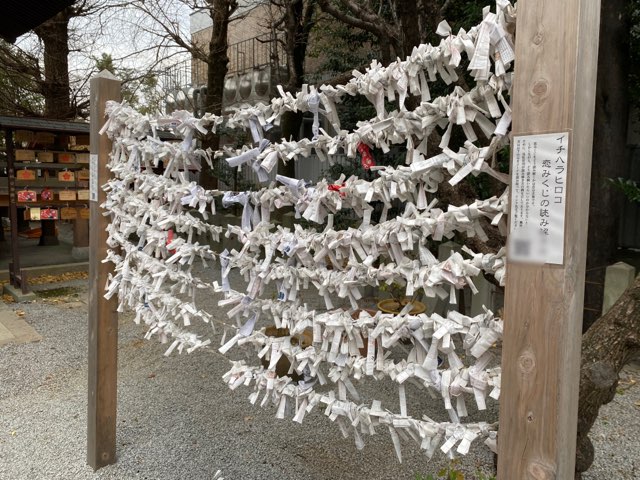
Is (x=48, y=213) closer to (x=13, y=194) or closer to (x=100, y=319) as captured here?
(x=13, y=194)

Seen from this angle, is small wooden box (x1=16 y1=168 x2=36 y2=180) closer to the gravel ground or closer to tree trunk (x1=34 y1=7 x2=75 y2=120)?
the gravel ground

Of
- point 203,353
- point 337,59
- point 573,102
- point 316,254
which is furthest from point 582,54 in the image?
point 337,59

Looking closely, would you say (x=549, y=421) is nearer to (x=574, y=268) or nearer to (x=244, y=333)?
(x=574, y=268)

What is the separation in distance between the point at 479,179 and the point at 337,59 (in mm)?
4988

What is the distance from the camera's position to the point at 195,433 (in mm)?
3545

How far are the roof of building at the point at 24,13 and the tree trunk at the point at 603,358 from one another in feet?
18.2

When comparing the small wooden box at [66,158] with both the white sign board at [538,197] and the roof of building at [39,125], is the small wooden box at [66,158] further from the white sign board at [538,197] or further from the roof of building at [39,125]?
the white sign board at [538,197]

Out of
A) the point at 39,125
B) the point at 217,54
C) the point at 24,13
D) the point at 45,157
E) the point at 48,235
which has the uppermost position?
the point at 217,54

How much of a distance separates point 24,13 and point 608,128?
6.79 metres

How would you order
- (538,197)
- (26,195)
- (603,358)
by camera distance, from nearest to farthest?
(538,197)
(603,358)
(26,195)

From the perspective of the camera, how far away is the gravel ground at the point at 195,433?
311cm

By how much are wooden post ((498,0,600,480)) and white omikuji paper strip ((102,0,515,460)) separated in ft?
0.34

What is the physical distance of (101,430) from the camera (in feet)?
10.2

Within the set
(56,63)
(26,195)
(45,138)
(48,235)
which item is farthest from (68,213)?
(56,63)
